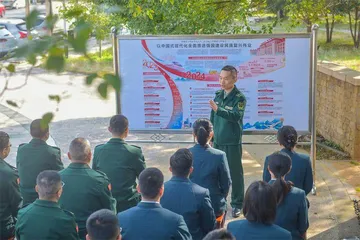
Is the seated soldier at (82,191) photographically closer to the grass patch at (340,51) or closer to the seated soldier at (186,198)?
the seated soldier at (186,198)

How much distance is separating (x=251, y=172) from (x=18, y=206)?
5.02m

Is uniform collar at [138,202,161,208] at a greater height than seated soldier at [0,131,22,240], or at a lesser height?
greater

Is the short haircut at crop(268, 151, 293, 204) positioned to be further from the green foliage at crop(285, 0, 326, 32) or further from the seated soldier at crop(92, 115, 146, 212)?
the green foliage at crop(285, 0, 326, 32)

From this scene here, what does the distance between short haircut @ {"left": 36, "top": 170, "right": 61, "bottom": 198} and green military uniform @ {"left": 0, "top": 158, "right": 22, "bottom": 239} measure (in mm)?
907

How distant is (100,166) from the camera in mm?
6285

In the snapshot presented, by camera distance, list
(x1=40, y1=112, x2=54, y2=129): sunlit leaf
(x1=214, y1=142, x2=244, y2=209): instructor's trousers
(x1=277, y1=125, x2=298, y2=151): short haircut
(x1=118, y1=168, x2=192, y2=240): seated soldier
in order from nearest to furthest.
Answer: (x1=40, y1=112, x2=54, y2=129): sunlit leaf → (x1=118, y1=168, x2=192, y2=240): seated soldier → (x1=277, y1=125, x2=298, y2=151): short haircut → (x1=214, y1=142, x2=244, y2=209): instructor's trousers

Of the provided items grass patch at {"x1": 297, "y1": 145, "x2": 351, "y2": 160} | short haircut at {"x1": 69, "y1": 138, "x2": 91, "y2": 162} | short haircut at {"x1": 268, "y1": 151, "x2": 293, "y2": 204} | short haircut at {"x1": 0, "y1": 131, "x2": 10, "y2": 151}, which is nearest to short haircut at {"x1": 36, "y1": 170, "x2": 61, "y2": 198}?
short haircut at {"x1": 69, "y1": 138, "x2": 91, "y2": 162}

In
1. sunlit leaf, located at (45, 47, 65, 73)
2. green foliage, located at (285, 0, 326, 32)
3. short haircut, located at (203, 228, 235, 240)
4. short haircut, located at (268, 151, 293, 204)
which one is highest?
green foliage, located at (285, 0, 326, 32)

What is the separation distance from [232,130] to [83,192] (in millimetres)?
2859

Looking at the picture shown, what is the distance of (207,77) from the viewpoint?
9.08 m

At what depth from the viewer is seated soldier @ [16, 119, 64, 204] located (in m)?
6.24

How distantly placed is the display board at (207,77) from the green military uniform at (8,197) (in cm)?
339

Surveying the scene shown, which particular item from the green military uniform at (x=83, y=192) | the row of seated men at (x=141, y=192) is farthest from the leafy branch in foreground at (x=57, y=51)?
the green military uniform at (x=83, y=192)

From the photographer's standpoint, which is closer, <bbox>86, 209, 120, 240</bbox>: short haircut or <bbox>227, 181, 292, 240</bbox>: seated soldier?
<bbox>86, 209, 120, 240</bbox>: short haircut
